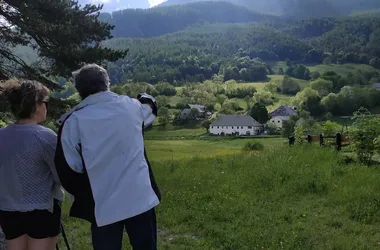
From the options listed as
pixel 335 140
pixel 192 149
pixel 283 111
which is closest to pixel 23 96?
pixel 335 140

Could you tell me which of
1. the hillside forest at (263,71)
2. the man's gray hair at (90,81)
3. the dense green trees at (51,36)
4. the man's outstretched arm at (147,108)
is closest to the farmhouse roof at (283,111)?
the hillside forest at (263,71)

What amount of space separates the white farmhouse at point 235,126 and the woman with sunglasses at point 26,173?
52021mm

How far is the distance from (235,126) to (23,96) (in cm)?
5497

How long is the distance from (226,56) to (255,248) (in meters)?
174

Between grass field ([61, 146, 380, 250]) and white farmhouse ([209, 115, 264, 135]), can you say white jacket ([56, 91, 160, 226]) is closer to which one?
grass field ([61, 146, 380, 250])

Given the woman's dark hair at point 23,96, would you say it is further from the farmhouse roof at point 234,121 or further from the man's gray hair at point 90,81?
the farmhouse roof at point 234,121

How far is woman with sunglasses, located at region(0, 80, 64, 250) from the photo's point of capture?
98.9 inches

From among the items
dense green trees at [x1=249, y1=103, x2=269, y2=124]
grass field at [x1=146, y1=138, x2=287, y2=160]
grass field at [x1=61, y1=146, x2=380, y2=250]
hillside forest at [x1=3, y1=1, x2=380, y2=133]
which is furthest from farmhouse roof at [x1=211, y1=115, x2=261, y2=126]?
grass field at [x1=61, y1=146, x2=380, y2=250]

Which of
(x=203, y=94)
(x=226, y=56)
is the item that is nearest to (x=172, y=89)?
(x=203, y=94)

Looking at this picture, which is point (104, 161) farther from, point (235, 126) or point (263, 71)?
point (263, 71)

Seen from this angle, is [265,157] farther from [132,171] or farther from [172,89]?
[172,89]

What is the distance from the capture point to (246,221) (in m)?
5.44

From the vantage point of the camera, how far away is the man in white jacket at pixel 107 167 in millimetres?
2305

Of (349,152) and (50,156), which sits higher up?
(50,156)
